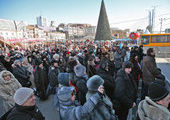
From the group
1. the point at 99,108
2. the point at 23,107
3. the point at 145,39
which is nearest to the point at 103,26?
the point at 145,39

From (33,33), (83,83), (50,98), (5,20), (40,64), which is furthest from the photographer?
(33,33)

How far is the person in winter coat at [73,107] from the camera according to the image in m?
1.46

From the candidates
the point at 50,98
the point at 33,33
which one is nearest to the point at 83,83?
the point at 50,98

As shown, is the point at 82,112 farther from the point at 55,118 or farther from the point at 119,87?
the point at 55,118

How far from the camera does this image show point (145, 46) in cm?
1467

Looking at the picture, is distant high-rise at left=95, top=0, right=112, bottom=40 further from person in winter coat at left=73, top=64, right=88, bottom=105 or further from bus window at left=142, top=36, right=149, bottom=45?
person in winter coat at left=73, top=64, right=88, bottom=105

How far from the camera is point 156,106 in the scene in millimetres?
1264

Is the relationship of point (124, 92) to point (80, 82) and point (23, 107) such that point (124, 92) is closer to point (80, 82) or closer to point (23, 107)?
point (80, 82)

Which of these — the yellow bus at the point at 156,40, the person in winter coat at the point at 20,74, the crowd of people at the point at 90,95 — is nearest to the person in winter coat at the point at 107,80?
the crowd of people at the point at 90,95

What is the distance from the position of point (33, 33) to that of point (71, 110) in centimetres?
7826

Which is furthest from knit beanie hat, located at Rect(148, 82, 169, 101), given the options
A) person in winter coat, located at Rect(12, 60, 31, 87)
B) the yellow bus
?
the yellow bus

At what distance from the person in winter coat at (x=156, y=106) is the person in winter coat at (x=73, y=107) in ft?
1.81

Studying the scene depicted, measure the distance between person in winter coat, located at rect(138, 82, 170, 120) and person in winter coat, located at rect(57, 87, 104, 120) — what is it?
1.81ft

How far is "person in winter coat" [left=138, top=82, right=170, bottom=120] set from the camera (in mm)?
1238
